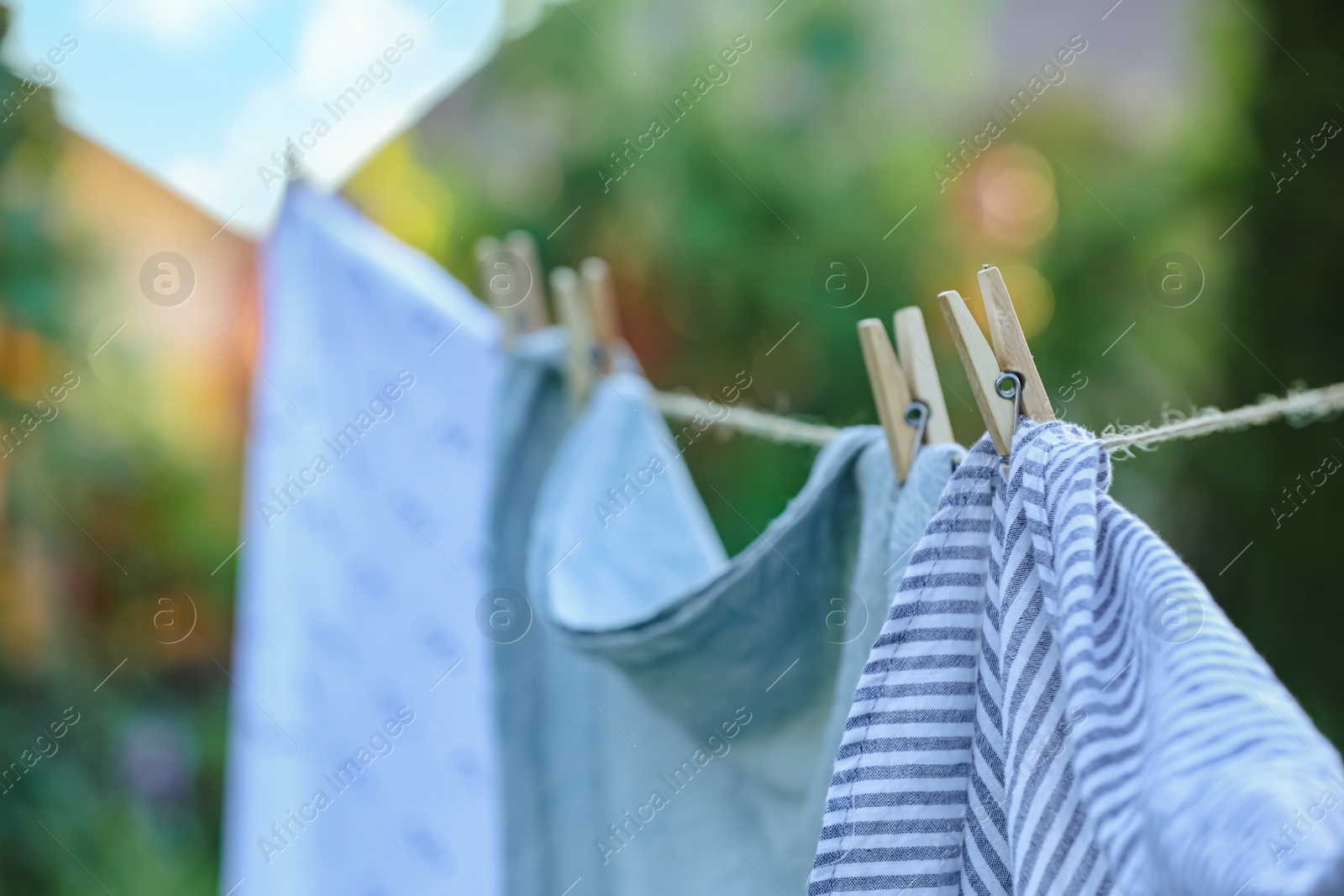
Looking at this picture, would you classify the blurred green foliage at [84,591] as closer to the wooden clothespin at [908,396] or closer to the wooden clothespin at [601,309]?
the wooden clothespin at [601,309]

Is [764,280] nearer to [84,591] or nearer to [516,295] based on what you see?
[516,295]

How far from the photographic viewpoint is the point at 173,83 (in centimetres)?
139

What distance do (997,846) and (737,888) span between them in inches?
10.3

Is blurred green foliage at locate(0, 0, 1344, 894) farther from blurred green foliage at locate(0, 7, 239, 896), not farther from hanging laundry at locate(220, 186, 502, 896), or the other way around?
hanging laundry at locate(220, 186, 502, 896)

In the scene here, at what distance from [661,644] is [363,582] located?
448 mm

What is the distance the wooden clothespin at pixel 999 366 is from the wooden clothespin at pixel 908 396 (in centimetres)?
7

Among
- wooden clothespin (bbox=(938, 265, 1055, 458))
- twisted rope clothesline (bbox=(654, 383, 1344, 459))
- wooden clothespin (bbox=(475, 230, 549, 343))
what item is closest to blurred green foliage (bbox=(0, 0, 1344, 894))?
wooden clothespin (bbox=(475, 230, 549, 343))

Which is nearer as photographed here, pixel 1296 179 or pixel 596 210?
pixel 1296 179

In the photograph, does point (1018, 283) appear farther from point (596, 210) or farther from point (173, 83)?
point (173, 83)

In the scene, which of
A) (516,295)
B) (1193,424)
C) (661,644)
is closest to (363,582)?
(516,295)

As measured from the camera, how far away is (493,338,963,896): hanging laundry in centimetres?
53

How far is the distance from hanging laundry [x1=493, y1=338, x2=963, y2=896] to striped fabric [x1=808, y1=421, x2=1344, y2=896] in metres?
0.07

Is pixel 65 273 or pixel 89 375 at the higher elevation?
pixel 65 273

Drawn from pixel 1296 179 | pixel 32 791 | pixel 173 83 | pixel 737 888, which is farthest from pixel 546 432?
pixel 1296 179
